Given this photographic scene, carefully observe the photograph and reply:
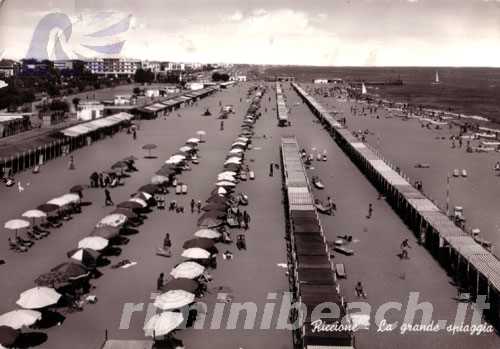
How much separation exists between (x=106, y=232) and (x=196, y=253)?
5.07m

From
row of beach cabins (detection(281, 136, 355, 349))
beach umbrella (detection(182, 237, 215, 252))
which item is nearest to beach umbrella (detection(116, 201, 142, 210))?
beach umbrella (detection(182, 237, 215, 252))

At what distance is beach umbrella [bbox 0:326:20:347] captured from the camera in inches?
618

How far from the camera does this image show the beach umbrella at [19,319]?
1669cm

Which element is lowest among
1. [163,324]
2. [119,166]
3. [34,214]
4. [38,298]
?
[163,324]

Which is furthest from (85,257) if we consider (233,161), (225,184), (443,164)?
(443,164)

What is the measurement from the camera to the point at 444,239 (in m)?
26.2

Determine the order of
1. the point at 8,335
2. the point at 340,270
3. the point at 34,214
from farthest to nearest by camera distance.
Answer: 1. the point at 34,214
2. the point at 340,270
3. the point at 8,335

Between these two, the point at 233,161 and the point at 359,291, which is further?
the point at 233,161

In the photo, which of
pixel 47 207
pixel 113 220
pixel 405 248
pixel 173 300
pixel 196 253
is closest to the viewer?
pixel 173 300

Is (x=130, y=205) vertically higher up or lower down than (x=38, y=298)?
higher up

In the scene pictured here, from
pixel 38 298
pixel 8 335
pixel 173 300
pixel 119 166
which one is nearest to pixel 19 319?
pixel 8 335

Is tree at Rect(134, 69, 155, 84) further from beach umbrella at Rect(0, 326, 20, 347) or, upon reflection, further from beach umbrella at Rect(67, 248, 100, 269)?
beach umbrella at Rect(0, 326, 20, 347)

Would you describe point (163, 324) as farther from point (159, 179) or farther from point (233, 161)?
point (233, 161)

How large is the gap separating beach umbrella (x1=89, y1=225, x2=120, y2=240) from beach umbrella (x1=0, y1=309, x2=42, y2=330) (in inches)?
303
